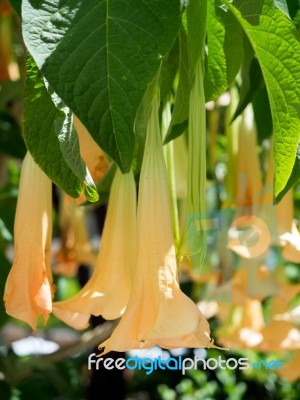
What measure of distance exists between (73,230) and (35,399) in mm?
357

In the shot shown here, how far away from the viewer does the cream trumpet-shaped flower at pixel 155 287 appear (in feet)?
2.08

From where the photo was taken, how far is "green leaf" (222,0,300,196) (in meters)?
0.64

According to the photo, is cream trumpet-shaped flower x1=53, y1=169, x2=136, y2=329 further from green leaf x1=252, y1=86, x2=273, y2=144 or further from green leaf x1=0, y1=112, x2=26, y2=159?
green leaf x1=0, y1=112, x2=26, y2=159

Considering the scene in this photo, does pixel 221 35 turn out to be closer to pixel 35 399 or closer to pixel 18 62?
pixel 35 399

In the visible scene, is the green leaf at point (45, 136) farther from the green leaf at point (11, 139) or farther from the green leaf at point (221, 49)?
the green leaf at point (11, 139)

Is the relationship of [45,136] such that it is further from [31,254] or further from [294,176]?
[294,176]

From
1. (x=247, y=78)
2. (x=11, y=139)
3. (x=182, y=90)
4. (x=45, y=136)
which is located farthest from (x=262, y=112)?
(x=11, y=139)

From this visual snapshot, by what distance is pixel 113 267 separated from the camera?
75 cm

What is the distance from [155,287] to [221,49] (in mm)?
232

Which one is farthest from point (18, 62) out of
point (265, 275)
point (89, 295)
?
point (89, 295)

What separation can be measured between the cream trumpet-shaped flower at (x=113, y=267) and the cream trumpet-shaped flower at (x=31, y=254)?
37 mm

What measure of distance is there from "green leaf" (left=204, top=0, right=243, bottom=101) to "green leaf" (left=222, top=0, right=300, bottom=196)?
0.06 meters

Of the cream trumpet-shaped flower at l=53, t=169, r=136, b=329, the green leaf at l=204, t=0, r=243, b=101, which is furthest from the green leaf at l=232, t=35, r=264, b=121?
the cream trumpet-shaped flower at l=53, t=169, r=136, b=329

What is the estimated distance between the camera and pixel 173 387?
1.90 m
